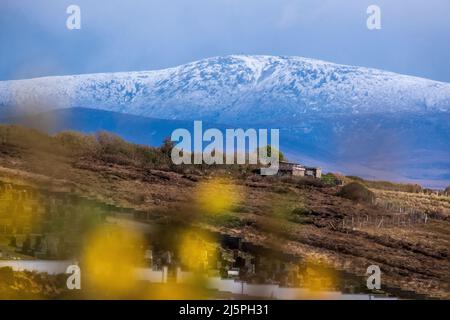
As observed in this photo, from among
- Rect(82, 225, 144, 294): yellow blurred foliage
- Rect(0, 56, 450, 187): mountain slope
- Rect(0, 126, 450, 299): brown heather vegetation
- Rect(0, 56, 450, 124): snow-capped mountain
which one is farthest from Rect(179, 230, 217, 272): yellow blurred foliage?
Rect(0, 56, 450, 124): snow-capped mountain

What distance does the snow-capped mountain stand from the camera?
76250 mm

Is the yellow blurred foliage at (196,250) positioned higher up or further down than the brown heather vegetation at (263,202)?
further down

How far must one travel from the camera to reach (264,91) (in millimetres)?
88000

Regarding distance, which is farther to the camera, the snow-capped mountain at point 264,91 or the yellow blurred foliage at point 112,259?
the snow-capped mountain at point 264,91

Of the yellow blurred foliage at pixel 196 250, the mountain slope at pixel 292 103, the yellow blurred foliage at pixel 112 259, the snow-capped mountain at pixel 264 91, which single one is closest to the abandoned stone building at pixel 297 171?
the mountain slope at pixel 292 103

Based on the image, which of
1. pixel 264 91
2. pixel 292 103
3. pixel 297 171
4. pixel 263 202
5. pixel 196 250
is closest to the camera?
pixel 196 250

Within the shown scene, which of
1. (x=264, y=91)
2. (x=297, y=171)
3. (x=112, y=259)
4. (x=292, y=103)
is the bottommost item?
(x=112, y=259)

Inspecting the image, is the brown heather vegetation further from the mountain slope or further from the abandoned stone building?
the mountain slope

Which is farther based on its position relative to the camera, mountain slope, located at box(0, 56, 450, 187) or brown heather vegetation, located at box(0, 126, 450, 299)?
mountain slope, located at box(0, 56, 450, 187)

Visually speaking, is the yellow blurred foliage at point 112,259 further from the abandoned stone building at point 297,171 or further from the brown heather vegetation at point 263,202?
the abandoned stone building at point 297,171

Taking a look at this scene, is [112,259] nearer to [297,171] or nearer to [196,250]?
[196,250]

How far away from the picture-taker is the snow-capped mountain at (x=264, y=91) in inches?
3002

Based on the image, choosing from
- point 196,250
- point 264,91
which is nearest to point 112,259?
point 196,250
